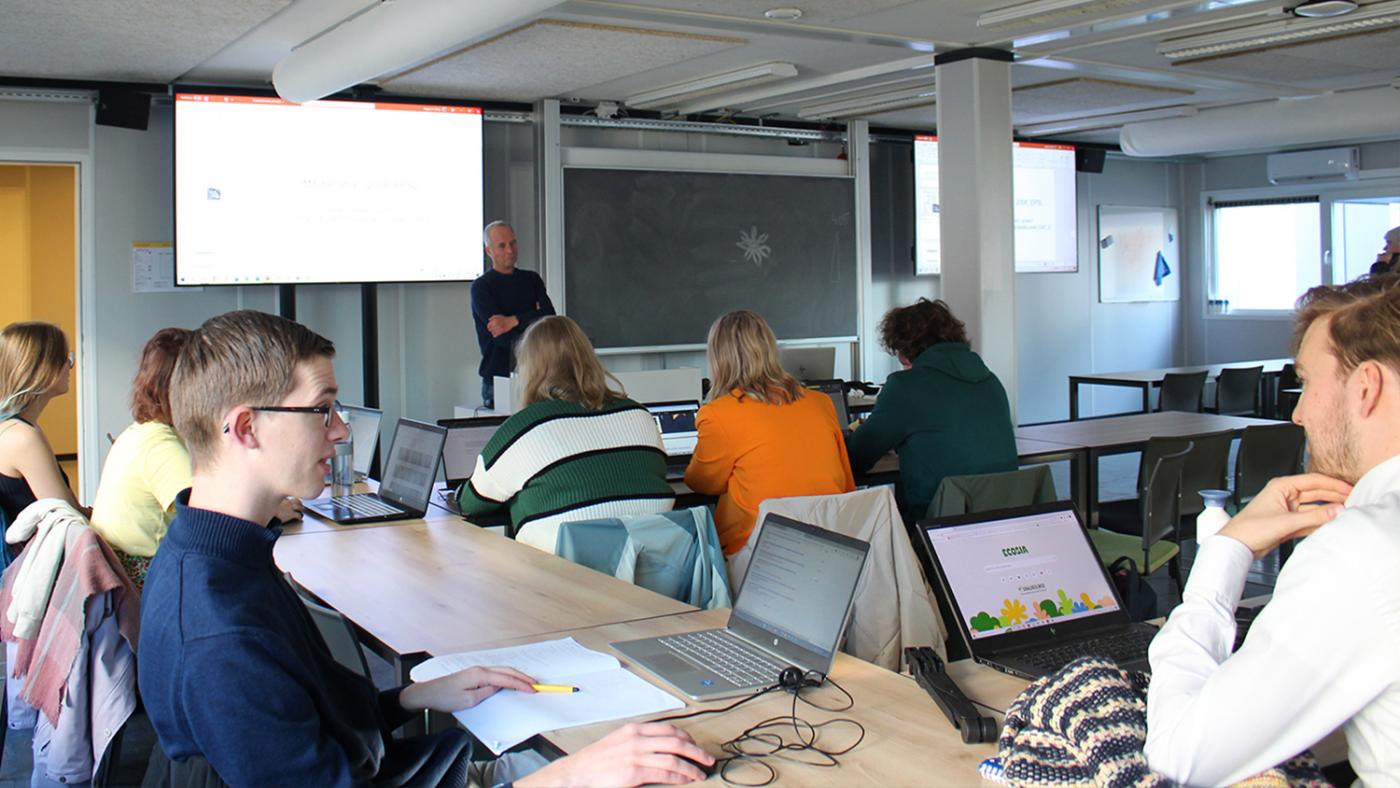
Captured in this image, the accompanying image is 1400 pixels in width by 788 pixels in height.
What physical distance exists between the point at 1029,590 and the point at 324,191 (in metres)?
5.57

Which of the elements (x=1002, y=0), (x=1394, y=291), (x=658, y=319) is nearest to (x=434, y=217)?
(x=658, y=319)

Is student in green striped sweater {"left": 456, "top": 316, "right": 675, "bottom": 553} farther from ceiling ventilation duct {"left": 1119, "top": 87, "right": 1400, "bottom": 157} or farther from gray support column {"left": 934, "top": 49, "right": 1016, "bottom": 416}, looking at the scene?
ceiling ventilation duct {"left": 1119, "top": 87, "right": 1400, "bottom": 157}

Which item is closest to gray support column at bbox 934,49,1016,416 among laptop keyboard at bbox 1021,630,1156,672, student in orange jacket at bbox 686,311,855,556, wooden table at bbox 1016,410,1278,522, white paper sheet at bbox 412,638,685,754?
wooden table at bbox 1016,410,1278,522

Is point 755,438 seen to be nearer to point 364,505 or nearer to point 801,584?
point 364,505

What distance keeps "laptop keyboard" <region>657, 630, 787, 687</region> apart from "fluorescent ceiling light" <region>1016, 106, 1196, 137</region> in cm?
788

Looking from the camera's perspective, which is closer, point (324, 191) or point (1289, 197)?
point (324, 191)

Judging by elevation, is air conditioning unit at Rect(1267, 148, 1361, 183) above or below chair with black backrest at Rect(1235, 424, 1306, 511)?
above

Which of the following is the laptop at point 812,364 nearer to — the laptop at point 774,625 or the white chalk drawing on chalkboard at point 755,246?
the white chalk drawing on chalkboard at point 755,246

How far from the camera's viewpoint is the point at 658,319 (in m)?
8.27

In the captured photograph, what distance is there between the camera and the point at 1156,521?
4.63 metres

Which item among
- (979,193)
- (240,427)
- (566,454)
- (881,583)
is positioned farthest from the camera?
(979,193)

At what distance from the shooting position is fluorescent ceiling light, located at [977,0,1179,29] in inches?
209

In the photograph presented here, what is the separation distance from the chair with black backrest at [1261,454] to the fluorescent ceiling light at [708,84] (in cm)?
314

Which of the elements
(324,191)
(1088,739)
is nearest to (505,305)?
(324,191)
